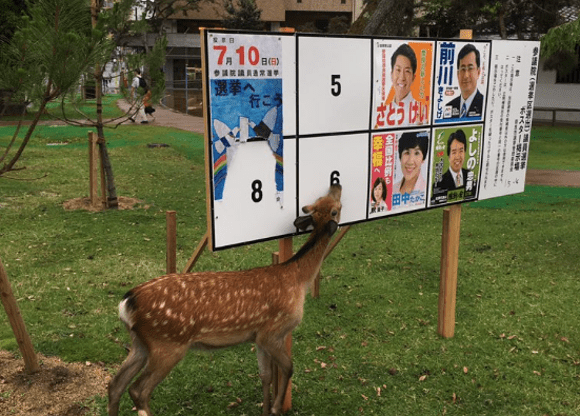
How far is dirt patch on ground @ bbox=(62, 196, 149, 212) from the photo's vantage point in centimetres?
1021

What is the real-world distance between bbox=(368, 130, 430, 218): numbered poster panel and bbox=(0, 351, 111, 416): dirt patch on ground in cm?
256

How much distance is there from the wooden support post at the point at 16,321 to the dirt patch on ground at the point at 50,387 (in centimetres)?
13

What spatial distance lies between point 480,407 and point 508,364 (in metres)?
0.84

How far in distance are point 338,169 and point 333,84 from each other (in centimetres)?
62

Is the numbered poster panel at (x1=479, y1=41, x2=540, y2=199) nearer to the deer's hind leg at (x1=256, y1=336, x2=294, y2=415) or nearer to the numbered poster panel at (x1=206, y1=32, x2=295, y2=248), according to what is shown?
the numbered poster panel at (x1=206, y1=32, x2=295, y2=248)

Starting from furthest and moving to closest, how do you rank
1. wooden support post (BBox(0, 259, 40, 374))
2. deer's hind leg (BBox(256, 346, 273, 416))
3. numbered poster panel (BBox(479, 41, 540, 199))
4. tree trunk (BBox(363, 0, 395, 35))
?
tree trunk (BBox(363, 0, 395, 35)), numbered poster panel (BBox(479, 41, 540, 199)), wooden support post (BBox(0, 259, 40, 374)), deer's hind leg (BBox(256, 346, 273, 416))

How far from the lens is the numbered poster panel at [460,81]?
5.05m

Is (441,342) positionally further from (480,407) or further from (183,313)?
(183,313)

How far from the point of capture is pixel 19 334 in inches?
179

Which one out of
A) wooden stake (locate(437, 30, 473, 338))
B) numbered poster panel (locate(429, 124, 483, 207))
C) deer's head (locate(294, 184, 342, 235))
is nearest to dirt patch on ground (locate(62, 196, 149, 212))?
wooden stake (locate(437, 30, 473, 338))

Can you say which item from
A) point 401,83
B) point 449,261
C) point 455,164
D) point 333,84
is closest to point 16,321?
point 333,84

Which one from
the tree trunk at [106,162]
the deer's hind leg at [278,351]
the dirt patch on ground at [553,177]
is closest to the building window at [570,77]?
the dirt patch on ground at [553,177]

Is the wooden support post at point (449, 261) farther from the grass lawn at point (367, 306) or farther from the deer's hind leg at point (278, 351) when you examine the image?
the deer's hind leg at point (278, 351)

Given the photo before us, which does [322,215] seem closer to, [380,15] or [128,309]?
[128,309]
